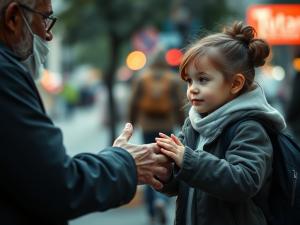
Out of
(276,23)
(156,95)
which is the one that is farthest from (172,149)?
(276,23)

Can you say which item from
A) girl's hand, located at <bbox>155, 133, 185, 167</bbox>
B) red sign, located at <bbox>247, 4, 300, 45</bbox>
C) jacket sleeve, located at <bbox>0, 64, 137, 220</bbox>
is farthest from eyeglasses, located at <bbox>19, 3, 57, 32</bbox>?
red sign, located at <bbox>247, 4, 300, 45</bbox>

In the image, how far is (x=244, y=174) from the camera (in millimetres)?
2670

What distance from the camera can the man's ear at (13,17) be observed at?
2.29 metres

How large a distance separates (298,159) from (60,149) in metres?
1.12

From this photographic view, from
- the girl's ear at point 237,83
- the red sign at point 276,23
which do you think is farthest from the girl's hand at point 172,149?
the red sign at point 276,23

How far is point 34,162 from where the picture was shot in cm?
212

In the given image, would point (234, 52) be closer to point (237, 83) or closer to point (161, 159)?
point (237, 83)

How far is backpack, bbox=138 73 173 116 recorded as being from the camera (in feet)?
26.7

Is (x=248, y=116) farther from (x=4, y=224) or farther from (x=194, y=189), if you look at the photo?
(x=4, y=224)

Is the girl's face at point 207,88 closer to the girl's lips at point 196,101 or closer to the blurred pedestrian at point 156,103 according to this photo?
the girl's lips at point 196,101

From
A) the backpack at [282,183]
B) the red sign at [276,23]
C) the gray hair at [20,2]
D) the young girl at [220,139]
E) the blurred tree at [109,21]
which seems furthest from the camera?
the blurred tree at [109,21]

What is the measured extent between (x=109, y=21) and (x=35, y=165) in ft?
36.0

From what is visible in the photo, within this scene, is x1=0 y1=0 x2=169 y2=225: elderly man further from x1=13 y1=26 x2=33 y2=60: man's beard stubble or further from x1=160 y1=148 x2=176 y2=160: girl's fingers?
x1=160 y1=148 x2=176 y2=160: girl's fingers

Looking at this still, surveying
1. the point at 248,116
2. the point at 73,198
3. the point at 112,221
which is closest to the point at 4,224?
the point at 73,198
